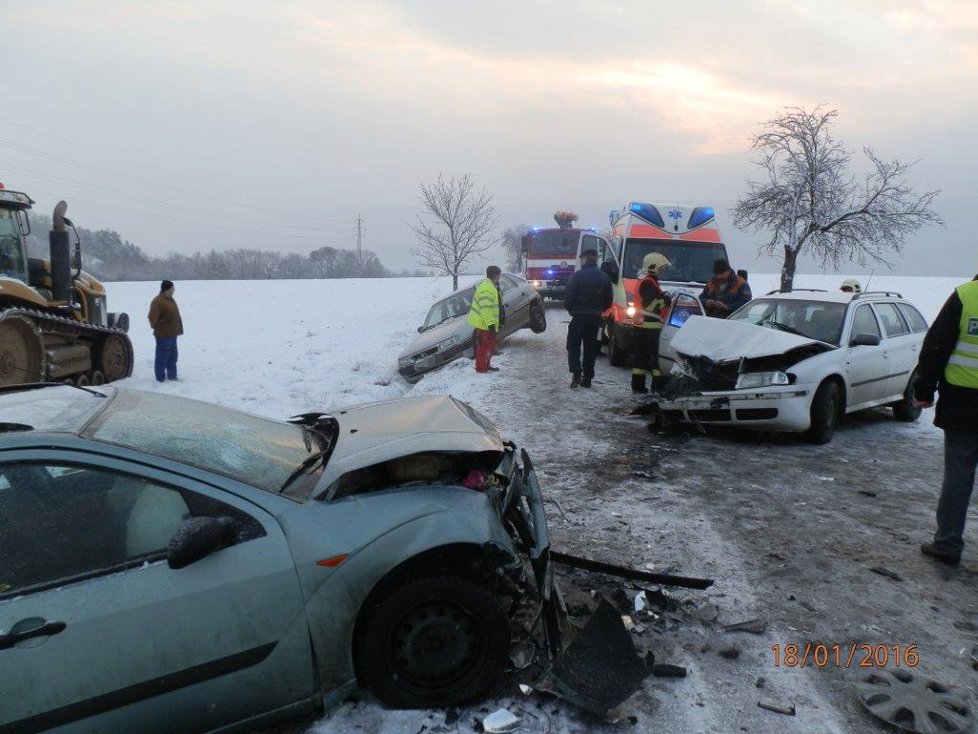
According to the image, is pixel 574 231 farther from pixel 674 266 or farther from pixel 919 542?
pixel 919 542

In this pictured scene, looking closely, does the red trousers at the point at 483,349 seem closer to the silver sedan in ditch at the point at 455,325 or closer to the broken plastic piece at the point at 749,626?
the silver sedan in ditch at the point at 455,325

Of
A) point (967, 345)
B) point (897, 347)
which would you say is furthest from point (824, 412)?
point (967, 345)

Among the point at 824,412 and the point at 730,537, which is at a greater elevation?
the point at 824,412

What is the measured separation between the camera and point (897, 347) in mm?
7934

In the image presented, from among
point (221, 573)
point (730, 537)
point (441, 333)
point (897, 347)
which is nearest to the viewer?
point (221, 573)

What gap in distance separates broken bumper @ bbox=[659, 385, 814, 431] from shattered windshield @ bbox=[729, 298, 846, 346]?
3.45 ft

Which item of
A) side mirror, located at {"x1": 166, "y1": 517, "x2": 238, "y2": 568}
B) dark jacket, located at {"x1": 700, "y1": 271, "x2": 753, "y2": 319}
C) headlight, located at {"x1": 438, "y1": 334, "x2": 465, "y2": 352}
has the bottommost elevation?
headlight, located at {"x1": 438, "y1": 334, "x2": 465, "y2": 352}

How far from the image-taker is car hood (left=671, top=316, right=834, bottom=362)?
22.8 feet

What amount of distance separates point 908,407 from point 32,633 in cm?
950

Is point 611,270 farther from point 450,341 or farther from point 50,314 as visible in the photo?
point 50,314

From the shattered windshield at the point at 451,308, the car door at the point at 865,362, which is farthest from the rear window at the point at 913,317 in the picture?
the shattered windshield at the point at 451,308

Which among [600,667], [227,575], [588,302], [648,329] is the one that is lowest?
[600,667]
